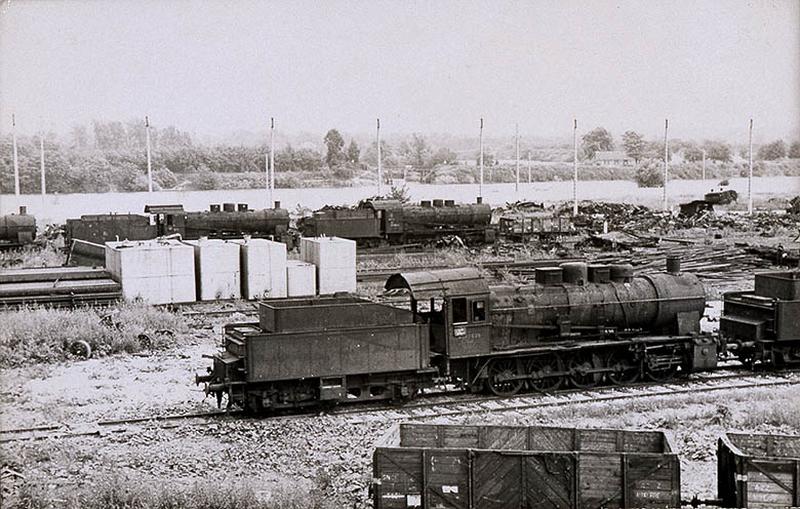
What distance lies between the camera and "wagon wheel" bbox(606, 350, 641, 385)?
60.1ft

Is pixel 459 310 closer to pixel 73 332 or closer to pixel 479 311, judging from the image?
pixel 479 311

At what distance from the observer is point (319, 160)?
72.0 m

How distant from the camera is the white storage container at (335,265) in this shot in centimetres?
2916

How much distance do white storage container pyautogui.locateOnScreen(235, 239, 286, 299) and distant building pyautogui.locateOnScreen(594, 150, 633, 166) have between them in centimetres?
5678

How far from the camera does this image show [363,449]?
1370cm

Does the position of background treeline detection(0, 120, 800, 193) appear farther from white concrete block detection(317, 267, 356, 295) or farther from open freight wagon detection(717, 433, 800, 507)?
open freight wagon detection(717, 433, 800, 507)

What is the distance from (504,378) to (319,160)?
2220 inches

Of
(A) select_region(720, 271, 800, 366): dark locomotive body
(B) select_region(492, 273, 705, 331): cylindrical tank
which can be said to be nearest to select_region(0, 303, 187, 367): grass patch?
(B) select_region(492, 273, 705, 331): cylindrical tank

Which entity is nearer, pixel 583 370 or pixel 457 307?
pixel 457 307

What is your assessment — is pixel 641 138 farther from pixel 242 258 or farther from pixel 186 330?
pixel 186 330

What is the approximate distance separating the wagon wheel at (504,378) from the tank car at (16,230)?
29.2m

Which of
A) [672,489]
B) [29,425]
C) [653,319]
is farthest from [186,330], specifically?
[672,489]

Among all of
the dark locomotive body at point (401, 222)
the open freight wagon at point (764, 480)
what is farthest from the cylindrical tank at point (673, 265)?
the dark locomotive body at point (401, 222)

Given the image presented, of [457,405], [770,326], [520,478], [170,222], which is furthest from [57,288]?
[770,326]
